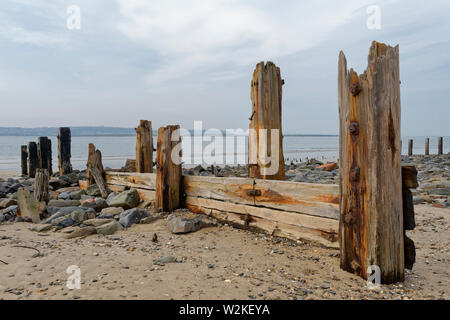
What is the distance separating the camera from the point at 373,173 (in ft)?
9.13

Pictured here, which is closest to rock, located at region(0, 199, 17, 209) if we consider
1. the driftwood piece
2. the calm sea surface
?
the driftwood piece

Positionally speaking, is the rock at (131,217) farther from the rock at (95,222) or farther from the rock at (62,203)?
the rock at (62,203)

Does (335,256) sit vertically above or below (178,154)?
below

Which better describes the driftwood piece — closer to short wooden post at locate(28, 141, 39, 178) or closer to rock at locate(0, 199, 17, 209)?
rock at locate(0, 199, 17, 209)

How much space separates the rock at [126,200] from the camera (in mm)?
6239

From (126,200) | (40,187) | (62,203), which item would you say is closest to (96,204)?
(126,200)

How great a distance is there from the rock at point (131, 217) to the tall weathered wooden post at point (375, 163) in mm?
3428

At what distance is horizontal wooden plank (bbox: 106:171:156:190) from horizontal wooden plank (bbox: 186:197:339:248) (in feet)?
5.26

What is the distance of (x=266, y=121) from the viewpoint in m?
4.48

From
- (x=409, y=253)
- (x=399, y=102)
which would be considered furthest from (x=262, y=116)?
(x=409, y=253)

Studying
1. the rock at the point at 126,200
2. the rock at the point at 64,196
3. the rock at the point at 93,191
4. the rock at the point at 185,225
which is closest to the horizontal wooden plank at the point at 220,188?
the rock at the point at 185,225

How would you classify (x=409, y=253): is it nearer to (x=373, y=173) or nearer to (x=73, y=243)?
(x=373, y=173)

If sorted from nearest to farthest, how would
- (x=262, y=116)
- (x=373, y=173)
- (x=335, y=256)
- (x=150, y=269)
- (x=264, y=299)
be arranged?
(x=264, y=299) → (x=373, y=173) → (x=150, y=269) → (x=335, y=256) → (x=262, y=116)
